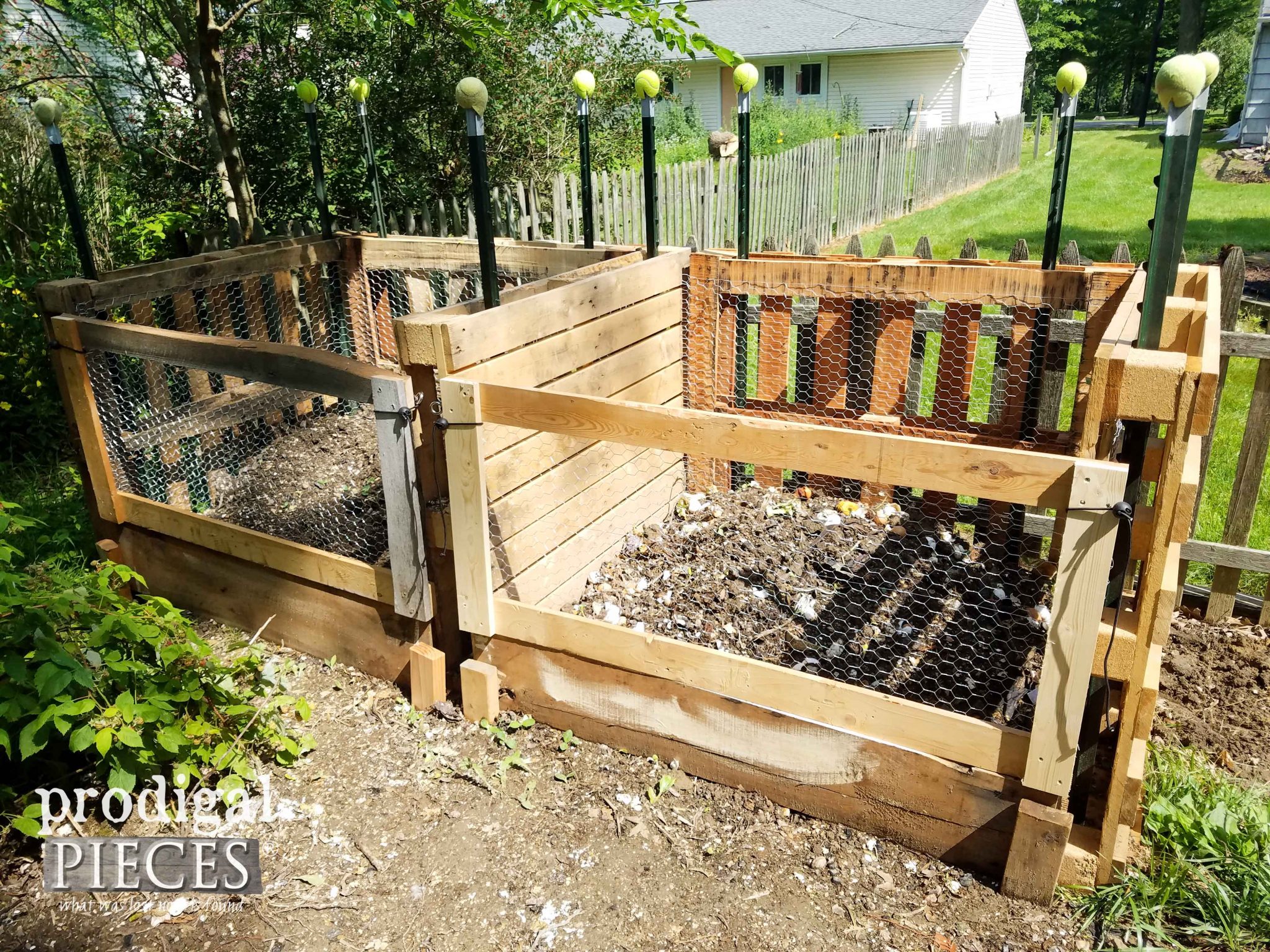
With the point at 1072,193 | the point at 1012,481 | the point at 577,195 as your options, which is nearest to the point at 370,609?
the point at 1012,481

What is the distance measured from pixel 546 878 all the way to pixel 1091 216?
41.8 ft

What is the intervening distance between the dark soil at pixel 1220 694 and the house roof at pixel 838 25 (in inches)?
975

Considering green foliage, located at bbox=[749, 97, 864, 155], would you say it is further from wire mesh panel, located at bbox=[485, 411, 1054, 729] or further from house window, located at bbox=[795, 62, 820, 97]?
wire mesh panel, located at bbox=[485, 411, 1054, 729]

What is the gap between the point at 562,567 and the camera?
334 centimetres

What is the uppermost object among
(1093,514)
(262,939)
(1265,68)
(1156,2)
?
(1156,2)

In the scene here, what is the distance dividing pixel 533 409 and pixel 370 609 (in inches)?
41.4

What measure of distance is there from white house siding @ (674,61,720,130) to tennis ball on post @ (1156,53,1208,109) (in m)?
27.3

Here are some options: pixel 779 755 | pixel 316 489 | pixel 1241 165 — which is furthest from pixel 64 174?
pixel 1241 165

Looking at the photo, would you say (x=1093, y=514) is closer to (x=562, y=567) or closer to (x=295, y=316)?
(x=562, y=567)

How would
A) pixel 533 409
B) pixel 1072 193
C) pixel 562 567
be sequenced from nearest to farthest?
pixel 533 409 < pixel 562 567 < pixel 1072 193

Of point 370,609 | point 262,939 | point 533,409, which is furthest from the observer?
point 370,609

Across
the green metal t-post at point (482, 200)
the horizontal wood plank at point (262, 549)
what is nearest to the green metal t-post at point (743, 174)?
the green metal t-post at point (482, 200)

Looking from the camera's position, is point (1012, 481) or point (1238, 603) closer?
point (1012, 481)

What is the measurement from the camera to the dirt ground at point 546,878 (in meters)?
2.14
